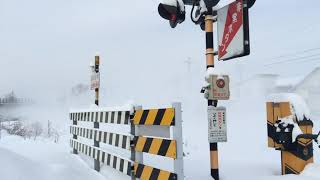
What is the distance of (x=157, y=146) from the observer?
5004 millimetres

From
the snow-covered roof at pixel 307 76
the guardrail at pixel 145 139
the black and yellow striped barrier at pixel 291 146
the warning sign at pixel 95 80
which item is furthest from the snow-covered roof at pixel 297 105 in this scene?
the snow-covered roof at pixel 307 76

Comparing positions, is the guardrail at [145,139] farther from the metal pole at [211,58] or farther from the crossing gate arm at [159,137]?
the metal pole at [211,58]

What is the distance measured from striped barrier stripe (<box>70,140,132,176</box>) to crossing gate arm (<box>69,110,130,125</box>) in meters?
0.56

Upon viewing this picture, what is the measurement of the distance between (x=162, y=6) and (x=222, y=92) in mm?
1853

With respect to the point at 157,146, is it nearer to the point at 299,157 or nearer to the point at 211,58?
the point at 211,58

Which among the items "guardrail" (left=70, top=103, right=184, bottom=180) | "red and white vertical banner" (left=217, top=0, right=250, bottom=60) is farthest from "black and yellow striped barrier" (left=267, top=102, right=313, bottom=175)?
"guardrail" (left=70, top=103, right=184, bottom=180)

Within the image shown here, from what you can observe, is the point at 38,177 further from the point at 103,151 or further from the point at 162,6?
the point at 162,6

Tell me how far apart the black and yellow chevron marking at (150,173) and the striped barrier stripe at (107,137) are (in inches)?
15.0

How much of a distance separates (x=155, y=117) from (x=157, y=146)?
1.11 ft

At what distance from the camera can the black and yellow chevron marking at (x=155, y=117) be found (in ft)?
15.5

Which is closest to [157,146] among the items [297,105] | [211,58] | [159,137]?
[159,137]

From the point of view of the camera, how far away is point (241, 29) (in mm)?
5285

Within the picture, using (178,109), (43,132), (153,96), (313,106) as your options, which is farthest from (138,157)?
(313,106)

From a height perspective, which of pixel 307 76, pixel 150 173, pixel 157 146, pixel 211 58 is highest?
pixel 307 76
